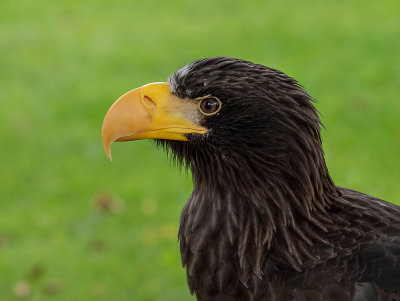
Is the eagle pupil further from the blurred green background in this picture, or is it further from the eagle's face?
the blurred green background

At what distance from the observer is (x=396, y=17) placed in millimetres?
9570

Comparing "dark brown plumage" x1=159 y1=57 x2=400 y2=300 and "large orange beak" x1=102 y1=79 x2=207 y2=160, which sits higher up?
"large orange beak" x1=102 y1=79 x2=207 y2=160

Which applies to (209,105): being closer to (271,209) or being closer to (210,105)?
(210,105)

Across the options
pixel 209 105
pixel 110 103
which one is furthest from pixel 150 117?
pixel 110 103

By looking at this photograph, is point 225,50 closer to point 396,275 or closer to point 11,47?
point 11,47

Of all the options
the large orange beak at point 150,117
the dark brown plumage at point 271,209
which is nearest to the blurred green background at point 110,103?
the dark brown plumage at point 271,209

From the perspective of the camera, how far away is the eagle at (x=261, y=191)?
3.14 metres

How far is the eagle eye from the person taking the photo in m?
3.19

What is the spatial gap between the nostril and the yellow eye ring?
202mm

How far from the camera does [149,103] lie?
10.6ft

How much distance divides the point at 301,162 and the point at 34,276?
3.52 metres

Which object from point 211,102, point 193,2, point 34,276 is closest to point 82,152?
point 34,276

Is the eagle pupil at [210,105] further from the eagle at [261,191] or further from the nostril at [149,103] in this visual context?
the nostril at [149,103]

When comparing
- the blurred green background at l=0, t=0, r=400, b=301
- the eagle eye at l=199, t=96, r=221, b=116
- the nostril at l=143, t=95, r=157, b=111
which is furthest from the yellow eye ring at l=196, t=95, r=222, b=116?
the blurred green background at l=0, t=0, r=400, b=301
